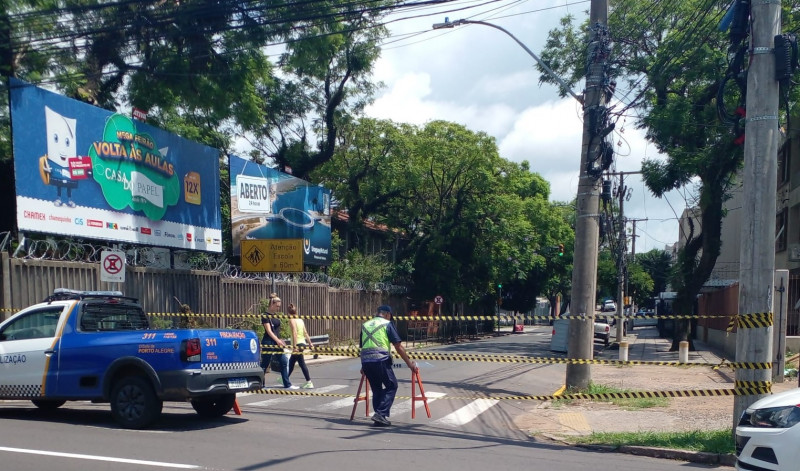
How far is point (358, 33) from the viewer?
3384 cm

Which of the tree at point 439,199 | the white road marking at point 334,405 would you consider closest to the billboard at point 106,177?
the white road marking at point 334,405

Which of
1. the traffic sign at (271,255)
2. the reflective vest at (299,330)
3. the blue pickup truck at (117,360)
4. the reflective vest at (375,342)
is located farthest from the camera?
the traffic sign at (271,255)

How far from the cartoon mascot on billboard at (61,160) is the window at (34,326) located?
6.73 m

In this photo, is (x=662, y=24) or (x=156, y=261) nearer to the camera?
(x=156, y=261)

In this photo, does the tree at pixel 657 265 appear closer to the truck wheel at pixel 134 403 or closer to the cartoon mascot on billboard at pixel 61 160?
the cartoon mascot on billboard at pixel 61 160

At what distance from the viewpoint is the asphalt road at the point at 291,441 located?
8.08 metres

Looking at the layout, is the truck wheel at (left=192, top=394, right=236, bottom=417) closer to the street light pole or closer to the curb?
the curb

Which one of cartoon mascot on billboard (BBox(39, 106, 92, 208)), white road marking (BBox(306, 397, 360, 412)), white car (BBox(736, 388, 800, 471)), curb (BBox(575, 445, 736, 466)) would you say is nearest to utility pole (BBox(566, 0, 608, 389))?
white road marking (BBox(306, 397, 360, 412))

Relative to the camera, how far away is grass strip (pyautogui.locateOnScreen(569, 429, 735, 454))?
9.25 metres

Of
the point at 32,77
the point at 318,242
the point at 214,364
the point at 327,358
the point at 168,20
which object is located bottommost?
the point at 327,358

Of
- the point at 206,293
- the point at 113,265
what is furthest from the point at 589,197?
the point at 206,293

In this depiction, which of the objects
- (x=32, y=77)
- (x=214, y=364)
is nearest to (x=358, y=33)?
(x=32, y=77)

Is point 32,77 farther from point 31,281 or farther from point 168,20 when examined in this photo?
point 31,281

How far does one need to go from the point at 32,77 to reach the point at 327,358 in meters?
11.8
